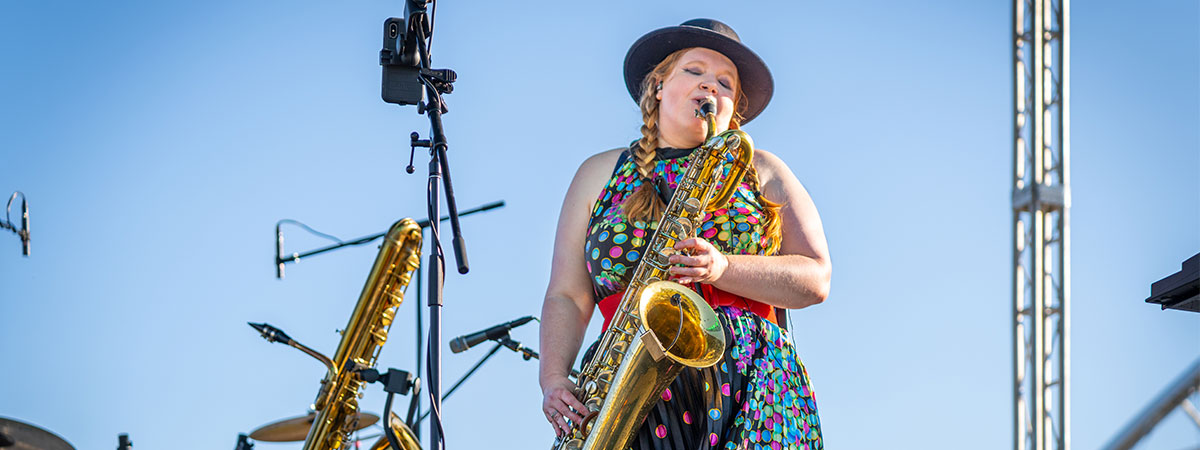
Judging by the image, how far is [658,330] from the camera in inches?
126

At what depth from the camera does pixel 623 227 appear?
344 cm

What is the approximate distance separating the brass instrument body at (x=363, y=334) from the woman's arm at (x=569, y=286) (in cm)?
201

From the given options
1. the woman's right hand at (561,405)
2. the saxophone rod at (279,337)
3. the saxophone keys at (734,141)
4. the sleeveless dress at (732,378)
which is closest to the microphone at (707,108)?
the saxophone keys at (734,141)

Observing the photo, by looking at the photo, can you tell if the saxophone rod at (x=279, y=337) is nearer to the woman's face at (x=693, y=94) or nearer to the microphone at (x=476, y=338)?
the microphone at (x=476, y=338)

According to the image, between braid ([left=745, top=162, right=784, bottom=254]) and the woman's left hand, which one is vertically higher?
braid ([left=745, top=162, right=784, bottom=254])

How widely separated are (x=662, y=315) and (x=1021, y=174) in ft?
9.02

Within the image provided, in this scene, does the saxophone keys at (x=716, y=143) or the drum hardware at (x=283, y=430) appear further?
the drum hardware at (x=283, y=430)

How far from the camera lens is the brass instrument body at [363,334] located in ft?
17.3

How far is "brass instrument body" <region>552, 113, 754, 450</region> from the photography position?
3107mm

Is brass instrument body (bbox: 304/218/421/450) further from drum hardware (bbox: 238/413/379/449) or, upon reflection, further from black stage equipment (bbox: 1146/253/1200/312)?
black stage equipment (bbox: 1146/253/1200/312)

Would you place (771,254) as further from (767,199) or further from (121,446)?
(121,446)

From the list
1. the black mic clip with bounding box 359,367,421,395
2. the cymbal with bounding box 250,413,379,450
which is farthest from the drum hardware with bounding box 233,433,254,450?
the black mic clip with bounding box 359,367,421,395

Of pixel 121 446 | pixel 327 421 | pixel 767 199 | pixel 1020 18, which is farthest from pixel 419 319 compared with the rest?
pixel 1020 18

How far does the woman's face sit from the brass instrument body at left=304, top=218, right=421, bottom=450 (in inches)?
88.4
